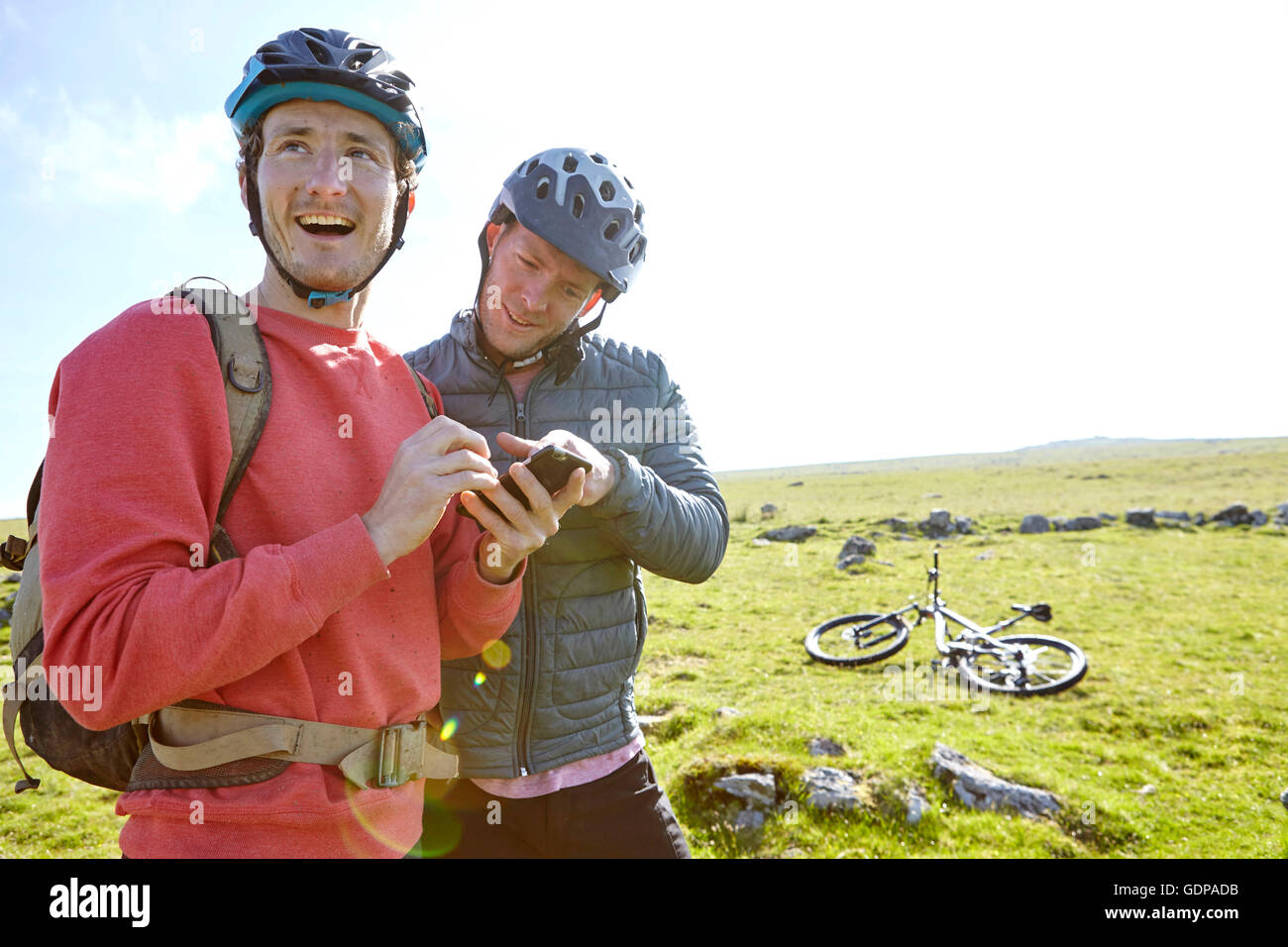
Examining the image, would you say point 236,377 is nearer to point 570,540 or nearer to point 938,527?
point 570,540

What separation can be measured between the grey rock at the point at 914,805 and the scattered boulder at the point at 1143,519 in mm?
36659

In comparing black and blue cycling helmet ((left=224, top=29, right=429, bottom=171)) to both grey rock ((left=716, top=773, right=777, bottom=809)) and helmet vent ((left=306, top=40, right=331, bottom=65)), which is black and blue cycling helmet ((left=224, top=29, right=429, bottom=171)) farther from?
grey rock ((left=716, top=773, right=777, bottom=809))

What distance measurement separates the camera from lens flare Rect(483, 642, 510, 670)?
3.10 metres

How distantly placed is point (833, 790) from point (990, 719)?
5.59 metres

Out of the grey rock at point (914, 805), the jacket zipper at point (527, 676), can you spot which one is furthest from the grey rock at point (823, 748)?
the jacket zipper at point (527, 676)

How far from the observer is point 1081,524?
1460 inches

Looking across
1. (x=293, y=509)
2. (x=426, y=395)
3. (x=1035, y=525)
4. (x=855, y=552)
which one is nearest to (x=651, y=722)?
(x=426, y=395)

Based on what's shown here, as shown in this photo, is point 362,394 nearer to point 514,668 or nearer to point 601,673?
point 514,668

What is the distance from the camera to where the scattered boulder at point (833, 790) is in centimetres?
801

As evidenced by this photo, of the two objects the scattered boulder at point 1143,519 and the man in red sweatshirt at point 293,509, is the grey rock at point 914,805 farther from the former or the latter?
the scattered boulder at point 1143,519

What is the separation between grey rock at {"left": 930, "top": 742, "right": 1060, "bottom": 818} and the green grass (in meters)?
0.19

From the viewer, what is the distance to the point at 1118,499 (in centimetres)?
5897

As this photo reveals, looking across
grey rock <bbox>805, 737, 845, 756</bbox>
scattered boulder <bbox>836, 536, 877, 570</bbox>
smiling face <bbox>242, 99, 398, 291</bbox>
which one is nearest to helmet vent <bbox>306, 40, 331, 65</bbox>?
smiling face <bbox>242, 99, 398, 291</bbox>
